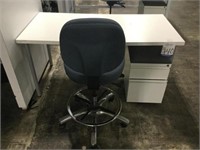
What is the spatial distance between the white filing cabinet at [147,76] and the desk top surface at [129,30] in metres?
0.18

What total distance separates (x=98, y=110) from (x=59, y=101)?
0.53 m

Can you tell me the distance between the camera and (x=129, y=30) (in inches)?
58.1

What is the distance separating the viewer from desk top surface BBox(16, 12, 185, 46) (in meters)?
1.32

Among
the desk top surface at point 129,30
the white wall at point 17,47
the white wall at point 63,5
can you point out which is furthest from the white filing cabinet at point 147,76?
the white wall at point 63,5

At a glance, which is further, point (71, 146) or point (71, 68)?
point (71, 146)

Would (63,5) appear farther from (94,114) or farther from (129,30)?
(94,114)

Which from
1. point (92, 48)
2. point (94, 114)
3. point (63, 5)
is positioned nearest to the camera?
point (92, 48)

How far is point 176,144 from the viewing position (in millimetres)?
1441

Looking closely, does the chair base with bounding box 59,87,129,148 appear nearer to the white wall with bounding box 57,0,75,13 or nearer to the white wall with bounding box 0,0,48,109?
the white wall with bounding box 0,0,48,109

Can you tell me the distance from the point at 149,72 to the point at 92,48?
0.74 metres

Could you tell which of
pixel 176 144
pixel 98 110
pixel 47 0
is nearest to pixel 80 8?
pixel 47 0

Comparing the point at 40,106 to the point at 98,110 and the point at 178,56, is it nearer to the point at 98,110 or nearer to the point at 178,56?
the point at 98,110

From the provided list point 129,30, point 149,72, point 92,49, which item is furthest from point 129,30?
point 92,49

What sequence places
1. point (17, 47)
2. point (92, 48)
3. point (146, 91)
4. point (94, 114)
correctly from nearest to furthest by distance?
1. point (92, 48)
2. point (17, 47)
3. point (94, 114)
4. point (146, 91)
